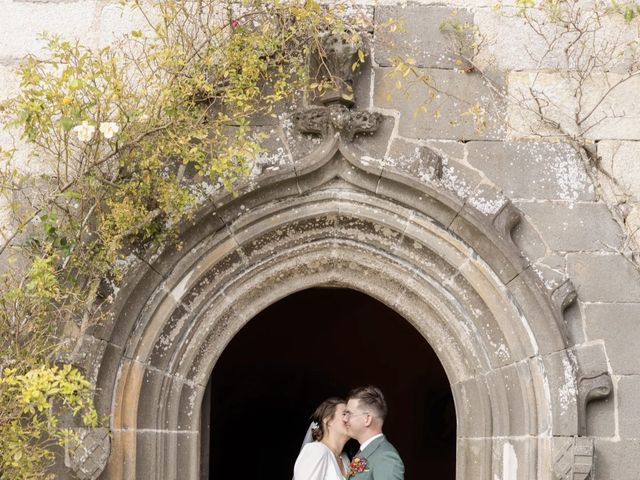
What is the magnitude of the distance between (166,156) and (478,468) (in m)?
2.10

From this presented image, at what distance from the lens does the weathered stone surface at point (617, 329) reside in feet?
18.4

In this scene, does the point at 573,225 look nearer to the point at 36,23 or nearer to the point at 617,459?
the point at 617,459

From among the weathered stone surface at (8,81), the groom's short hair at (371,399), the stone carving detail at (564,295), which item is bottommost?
the groom's short hair at (371,399)

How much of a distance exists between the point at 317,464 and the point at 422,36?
87.8 inches

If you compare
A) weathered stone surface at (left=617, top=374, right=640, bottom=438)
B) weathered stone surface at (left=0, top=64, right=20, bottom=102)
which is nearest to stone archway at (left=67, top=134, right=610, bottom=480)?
weathered stone surface at (left=617, top=374, right=640, bottom=438)

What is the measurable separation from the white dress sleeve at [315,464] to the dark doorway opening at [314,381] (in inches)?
157

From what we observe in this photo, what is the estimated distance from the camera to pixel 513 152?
5801mm

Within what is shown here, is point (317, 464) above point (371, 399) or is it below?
below

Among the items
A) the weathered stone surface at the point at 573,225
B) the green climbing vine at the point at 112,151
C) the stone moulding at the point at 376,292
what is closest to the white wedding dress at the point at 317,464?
the stone moulding at the point at 376,292

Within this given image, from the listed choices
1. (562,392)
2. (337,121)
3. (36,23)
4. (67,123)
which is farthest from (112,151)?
(562,392)

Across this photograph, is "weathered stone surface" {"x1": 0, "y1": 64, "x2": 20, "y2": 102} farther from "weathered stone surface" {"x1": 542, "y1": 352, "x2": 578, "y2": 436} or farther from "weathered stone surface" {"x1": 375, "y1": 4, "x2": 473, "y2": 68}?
"weathered stone surface" {"x1": 542, "y1": 352, "x2": 578, "y2": 436}

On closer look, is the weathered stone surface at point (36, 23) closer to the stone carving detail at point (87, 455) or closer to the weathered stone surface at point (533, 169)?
the stone carving detail at point (87, 455)

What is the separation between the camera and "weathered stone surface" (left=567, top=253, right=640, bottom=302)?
18.6 feet

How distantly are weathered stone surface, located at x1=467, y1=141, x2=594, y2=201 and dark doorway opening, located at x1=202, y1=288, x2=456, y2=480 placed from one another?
180 inches
